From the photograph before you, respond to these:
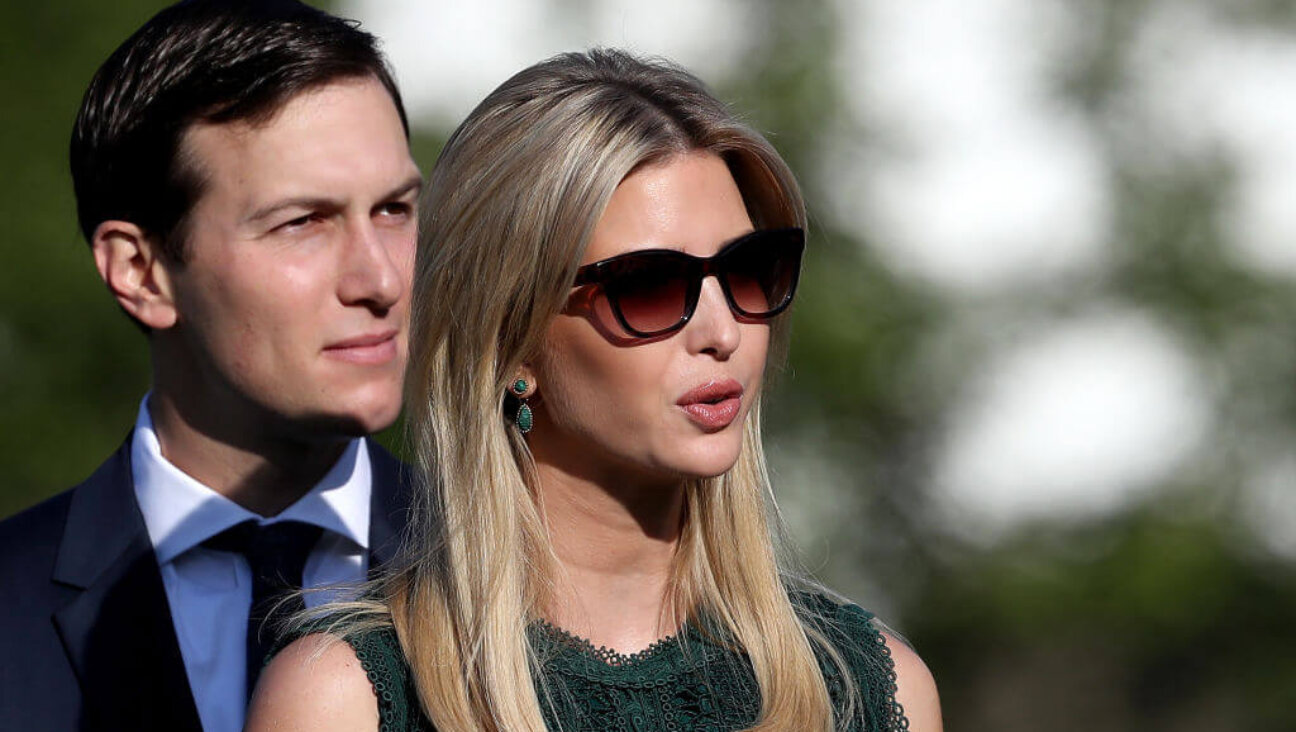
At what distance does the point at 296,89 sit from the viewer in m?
3.22

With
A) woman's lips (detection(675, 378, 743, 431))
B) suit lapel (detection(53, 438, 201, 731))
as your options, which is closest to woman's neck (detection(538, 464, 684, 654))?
woman's lips (detection(675, 378, 743, 431))

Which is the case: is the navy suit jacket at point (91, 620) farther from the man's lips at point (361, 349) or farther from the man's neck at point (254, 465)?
the man's lips at point (361, 349)

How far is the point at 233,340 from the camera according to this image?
3.17m

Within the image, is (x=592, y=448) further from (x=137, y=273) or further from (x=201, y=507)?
(x=137, y=273)

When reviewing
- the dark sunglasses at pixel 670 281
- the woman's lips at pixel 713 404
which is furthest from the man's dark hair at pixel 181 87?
the woman's lips at pixel 713 404

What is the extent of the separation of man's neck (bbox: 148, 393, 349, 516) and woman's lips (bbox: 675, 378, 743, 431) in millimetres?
1063

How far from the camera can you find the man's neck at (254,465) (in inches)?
126

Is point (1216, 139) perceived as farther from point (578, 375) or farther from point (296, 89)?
point (578, 375)

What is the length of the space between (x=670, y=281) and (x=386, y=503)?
1.18 metres

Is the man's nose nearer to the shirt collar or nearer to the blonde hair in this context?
the shirt collar

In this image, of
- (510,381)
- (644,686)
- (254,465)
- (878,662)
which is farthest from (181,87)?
(878,662)

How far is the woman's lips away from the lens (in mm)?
2336

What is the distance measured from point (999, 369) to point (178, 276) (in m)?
5.71

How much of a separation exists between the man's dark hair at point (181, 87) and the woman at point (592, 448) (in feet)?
2.70
